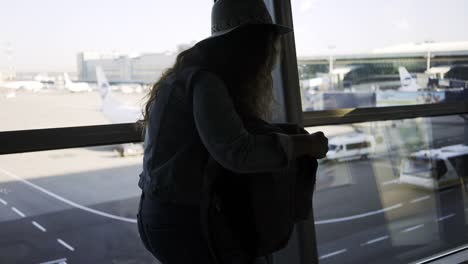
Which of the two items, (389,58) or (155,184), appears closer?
(155,184)

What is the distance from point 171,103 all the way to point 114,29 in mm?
880

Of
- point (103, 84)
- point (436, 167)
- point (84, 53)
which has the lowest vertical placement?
point (436, 167)

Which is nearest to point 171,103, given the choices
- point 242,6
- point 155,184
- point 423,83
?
point 155,184

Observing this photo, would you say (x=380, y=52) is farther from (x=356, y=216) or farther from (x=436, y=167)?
(x=436, y=167)

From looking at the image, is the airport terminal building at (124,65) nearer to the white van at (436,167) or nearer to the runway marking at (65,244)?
the runway marking at (65,244)

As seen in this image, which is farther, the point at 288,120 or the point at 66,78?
the point at 288,120

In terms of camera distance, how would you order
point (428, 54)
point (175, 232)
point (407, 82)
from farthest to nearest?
1. point (428, 54)
2. point (407, 82)
3. point (175, 232)

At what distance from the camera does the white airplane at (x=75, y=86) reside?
1.99m

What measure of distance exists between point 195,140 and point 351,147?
5.62ft

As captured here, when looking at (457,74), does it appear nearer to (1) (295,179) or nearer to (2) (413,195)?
(2) (413,195)

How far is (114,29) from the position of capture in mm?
2066

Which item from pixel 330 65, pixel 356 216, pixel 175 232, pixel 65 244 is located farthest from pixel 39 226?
Answer: pixel 356 216

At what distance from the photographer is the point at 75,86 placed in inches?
79.0

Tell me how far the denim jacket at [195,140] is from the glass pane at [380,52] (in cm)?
121
